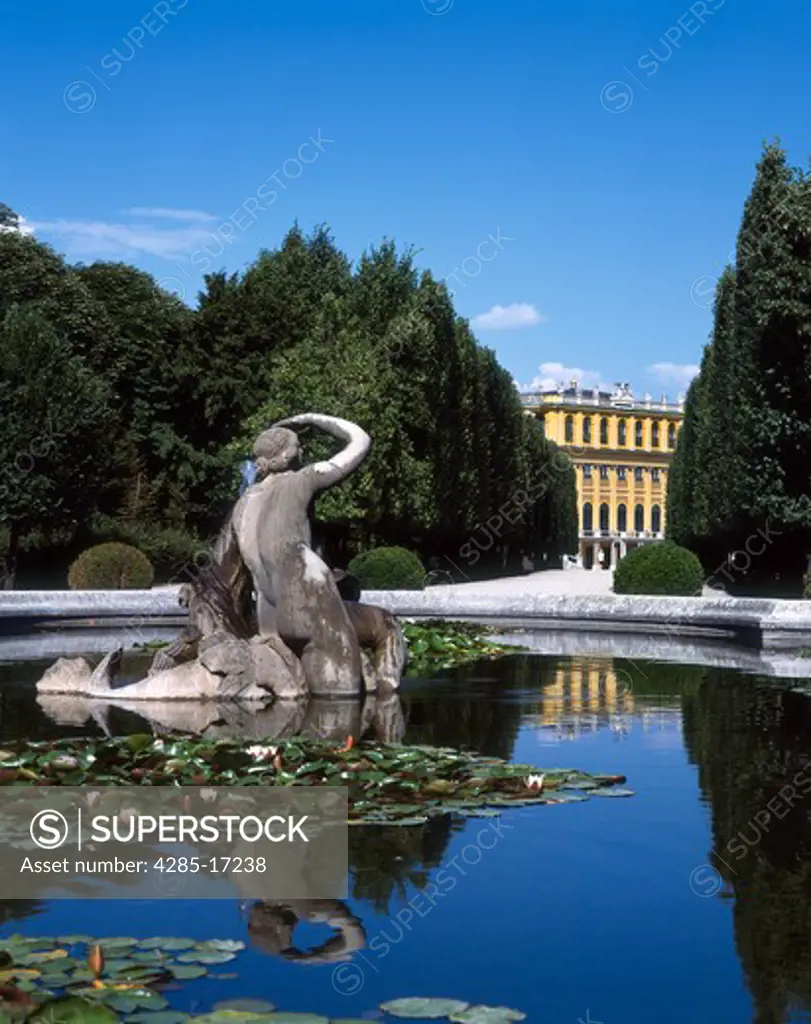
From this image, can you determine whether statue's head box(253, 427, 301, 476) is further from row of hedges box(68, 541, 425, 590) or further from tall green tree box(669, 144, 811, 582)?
tall green tree box(669, 144, 811, 582)

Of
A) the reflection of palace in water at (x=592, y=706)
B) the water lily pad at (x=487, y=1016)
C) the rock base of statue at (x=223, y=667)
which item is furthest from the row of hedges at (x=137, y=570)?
the water lily pad at (x=487, y=1016)

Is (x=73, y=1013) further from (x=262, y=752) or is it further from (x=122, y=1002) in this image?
(x=262, y=752)

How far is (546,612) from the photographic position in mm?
24609

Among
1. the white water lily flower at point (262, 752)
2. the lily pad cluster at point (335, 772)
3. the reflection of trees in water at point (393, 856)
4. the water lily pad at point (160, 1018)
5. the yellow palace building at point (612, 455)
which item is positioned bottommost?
the water lily pad at point (160, 1018)

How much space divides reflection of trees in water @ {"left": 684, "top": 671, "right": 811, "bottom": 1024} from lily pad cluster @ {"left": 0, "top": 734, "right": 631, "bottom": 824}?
822 mm

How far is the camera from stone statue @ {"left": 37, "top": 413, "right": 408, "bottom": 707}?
12.0 metres

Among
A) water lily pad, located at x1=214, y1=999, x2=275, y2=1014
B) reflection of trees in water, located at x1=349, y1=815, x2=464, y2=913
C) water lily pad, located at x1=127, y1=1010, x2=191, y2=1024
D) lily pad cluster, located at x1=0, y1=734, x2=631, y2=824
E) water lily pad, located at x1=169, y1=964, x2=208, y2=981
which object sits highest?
lily pad cluster, located at x1=0, y1=734, x2=631, y2=824

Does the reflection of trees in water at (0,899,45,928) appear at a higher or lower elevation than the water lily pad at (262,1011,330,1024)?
higher

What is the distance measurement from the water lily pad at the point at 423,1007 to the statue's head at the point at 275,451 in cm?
771

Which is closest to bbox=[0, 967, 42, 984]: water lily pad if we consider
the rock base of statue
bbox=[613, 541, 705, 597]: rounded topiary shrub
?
the rock base of statue

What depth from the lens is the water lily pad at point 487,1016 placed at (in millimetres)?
4617

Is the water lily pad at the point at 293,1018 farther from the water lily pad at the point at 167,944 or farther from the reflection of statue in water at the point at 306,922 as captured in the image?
the water lily pad at the point at 167,944

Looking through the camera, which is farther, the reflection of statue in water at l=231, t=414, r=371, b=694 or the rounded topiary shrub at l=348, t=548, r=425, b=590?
the rounded topiary shrub at l=348, t=548, r=425, b=590

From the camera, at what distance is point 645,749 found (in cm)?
1038
